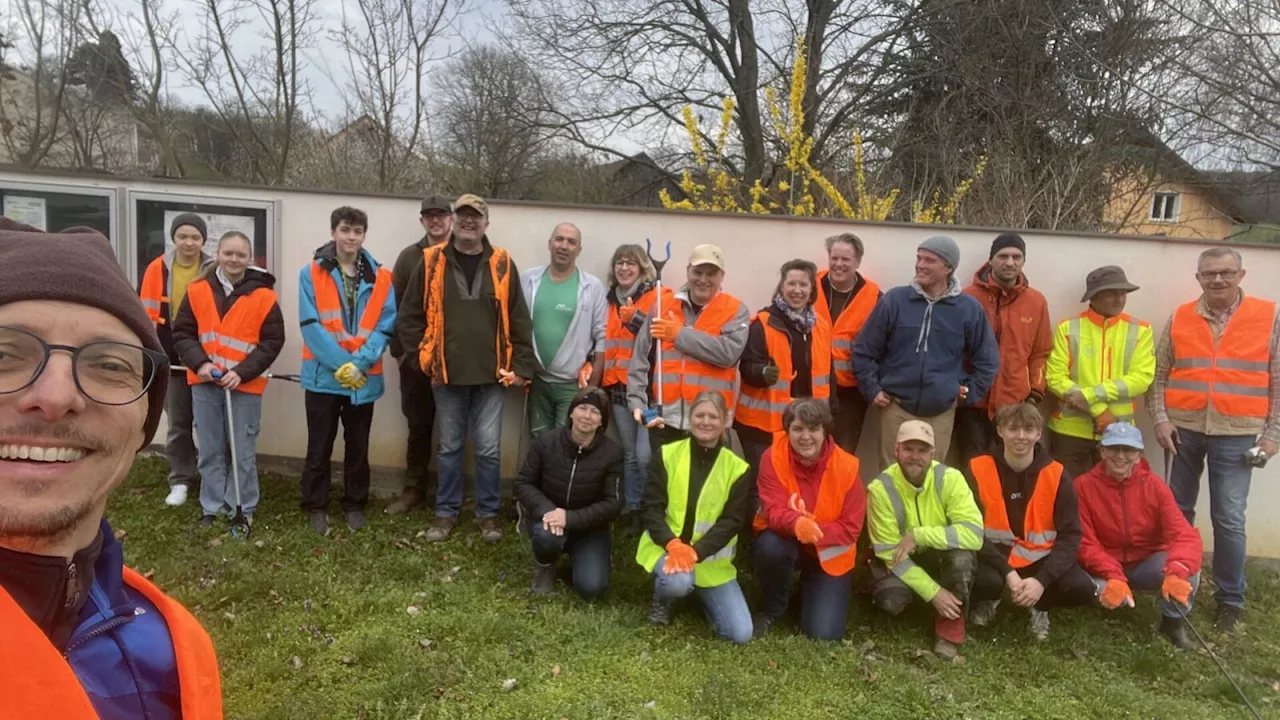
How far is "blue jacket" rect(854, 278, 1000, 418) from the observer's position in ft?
15.6

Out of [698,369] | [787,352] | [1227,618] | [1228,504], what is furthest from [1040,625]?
[698,369]

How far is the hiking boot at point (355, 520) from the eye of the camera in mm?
5187

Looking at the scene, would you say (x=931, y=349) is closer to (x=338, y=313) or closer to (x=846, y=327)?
(x=846, y=327)

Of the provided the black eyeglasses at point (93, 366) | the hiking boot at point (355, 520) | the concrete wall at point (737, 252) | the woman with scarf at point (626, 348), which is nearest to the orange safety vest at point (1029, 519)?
the concrete wall at point (737, 252)

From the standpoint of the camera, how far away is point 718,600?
423cm

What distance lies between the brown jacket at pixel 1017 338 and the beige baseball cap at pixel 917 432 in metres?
1.10

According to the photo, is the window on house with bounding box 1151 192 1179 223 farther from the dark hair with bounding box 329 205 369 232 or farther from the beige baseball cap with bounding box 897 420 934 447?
the dark hair with bounding box 329 205 369 232

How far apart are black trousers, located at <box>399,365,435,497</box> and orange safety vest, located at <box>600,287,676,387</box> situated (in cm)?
132

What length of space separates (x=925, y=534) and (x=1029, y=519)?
71 centimetres

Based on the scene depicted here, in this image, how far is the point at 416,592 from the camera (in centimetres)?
439

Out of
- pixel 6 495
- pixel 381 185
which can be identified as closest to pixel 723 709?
pixel 6 495

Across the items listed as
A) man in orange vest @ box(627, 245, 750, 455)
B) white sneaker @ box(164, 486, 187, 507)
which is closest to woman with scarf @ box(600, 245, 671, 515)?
man in orange vest @ box(627, 245, 750, 455)

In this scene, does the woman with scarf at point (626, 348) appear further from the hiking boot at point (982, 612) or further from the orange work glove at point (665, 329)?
the hiking boot at point (982, 612)

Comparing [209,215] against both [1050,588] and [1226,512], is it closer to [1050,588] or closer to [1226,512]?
[1050,588]
